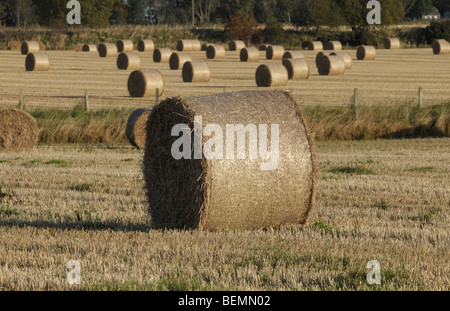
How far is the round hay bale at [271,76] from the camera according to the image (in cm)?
3531

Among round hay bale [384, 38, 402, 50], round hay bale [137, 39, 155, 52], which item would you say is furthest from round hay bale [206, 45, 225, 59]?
round hay bale [384, 38, 402, 50]

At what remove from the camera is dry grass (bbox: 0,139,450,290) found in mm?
7469

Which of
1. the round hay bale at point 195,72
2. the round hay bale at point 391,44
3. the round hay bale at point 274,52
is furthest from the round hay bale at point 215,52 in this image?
the round hay bale at point 195,72

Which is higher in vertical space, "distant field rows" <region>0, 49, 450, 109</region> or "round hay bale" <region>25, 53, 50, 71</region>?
"round hay bale" <region>25, 53, 50, 71</region>

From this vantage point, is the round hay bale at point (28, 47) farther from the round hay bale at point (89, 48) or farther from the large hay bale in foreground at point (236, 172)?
the large hay bale in foreground at point (236, 172)

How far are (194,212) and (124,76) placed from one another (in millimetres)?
33997

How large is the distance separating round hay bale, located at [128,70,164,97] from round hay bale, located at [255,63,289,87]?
5.25 meters

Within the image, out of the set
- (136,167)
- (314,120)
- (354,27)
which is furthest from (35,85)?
(354,27)

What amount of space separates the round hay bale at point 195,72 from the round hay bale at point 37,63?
428 inches

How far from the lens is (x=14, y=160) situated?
1833 centimetres

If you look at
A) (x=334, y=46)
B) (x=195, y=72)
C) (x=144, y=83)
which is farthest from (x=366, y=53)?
(x=144, y=83)

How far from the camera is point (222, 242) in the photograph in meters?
9.10

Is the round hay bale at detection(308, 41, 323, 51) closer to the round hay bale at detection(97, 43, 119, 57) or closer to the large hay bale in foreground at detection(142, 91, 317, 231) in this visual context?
the round hay bale at detection(97, 43, 119, 57)
